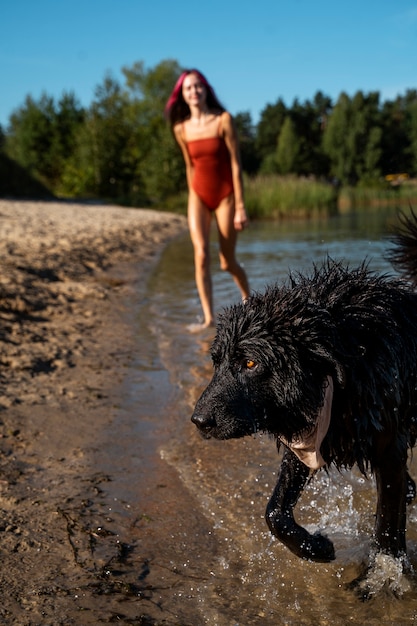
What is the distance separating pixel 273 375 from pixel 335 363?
0.23 metres

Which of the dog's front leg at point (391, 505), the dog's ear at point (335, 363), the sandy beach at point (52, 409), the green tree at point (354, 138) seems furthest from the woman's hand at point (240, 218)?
the green tree at point (354, 138)

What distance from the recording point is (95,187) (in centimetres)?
5047

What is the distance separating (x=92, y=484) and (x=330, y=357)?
1.81m

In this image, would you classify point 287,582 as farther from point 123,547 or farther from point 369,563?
point 123,547

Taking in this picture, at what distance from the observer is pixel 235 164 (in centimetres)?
719

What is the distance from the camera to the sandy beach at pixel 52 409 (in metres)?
2.76

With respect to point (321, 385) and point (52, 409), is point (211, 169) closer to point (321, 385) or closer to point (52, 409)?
point (52, 409)

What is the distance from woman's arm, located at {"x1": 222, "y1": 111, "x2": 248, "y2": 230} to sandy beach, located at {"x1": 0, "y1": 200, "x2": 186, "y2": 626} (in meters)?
1.75

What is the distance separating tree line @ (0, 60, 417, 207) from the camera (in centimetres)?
4562

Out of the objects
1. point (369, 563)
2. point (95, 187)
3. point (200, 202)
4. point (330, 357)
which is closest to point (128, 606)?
point (369, 563)

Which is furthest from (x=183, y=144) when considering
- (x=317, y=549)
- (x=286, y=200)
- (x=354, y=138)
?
(x=354, y=138)

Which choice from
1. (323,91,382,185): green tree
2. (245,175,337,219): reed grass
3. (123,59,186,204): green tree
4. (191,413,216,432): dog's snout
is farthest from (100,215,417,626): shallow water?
(323,91,382,185): green tree

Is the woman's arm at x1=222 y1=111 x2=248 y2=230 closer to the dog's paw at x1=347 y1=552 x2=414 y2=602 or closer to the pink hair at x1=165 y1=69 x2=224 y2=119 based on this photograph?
the pink hair at x1=165 y1=69 x2=224 y2=119

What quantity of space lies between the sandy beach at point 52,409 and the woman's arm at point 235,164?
5.74ft
